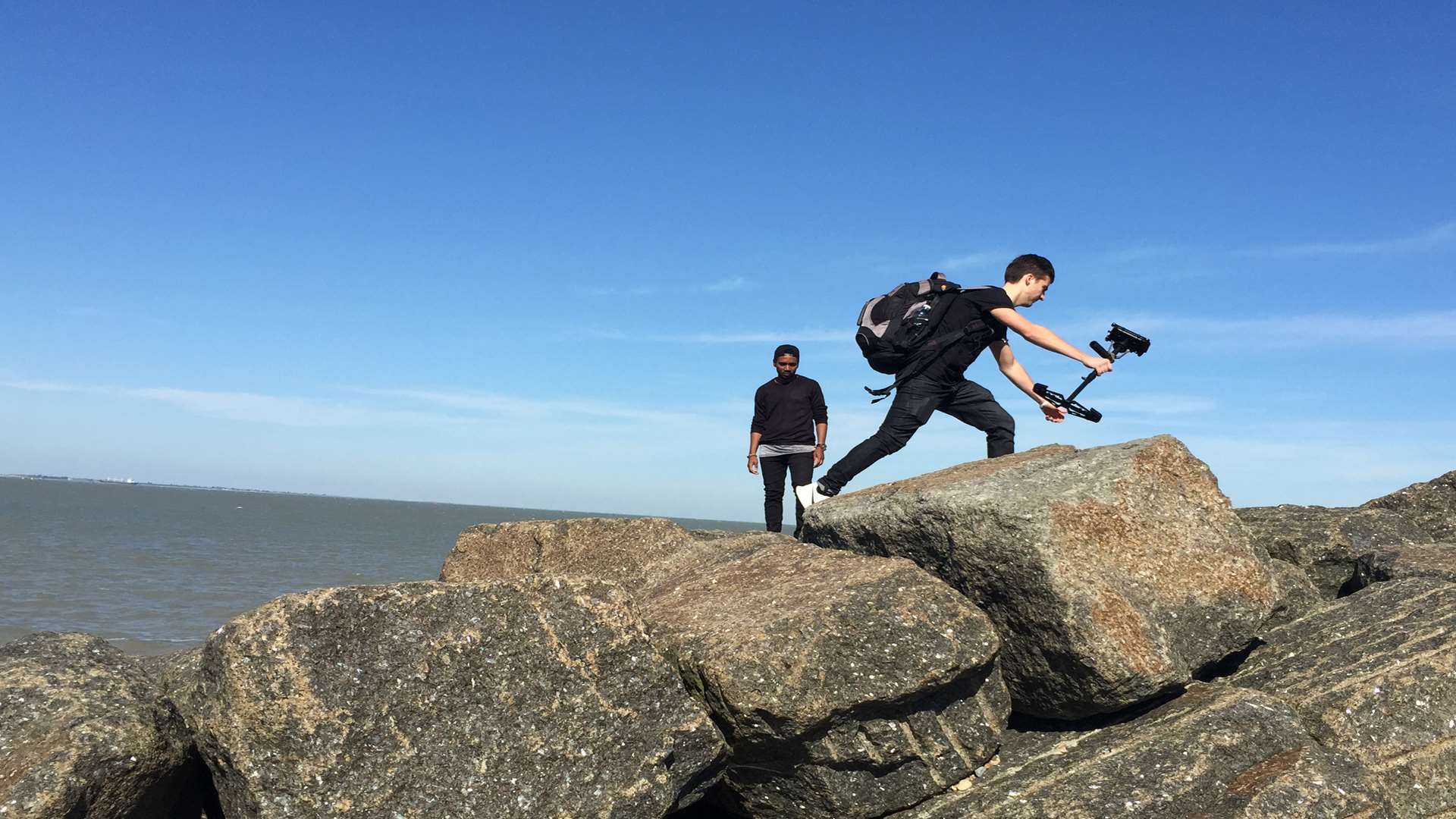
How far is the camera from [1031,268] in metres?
7.91

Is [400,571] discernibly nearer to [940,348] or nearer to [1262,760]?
[940,348]

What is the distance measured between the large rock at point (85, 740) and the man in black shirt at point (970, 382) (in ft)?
16.7

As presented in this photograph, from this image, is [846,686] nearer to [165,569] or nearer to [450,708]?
[450,708]

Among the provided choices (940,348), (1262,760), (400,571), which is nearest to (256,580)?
(400,571)

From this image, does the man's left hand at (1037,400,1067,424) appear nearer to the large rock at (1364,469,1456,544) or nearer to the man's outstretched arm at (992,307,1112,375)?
the man's outstretched arm at (992,307,1112,375)

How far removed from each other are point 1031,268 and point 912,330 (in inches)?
44.1

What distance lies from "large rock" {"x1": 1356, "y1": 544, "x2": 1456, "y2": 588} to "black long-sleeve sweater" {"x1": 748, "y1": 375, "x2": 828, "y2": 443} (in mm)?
5188

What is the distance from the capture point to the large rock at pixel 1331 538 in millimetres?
8523

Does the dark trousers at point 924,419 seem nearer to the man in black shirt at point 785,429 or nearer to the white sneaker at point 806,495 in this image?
the white sneaker at point 806,495

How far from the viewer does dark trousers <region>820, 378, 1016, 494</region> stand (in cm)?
797

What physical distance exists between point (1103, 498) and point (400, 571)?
34401 mm

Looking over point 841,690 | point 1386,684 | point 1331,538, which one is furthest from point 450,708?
point 1331,538

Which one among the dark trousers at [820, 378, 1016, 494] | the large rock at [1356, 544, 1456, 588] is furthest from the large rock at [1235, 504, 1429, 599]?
the dark trousers at [820, 378, 1016, 494]

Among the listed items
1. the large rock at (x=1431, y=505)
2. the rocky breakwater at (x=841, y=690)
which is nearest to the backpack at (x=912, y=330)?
the rocky breakwater at (x=841, y=690)
